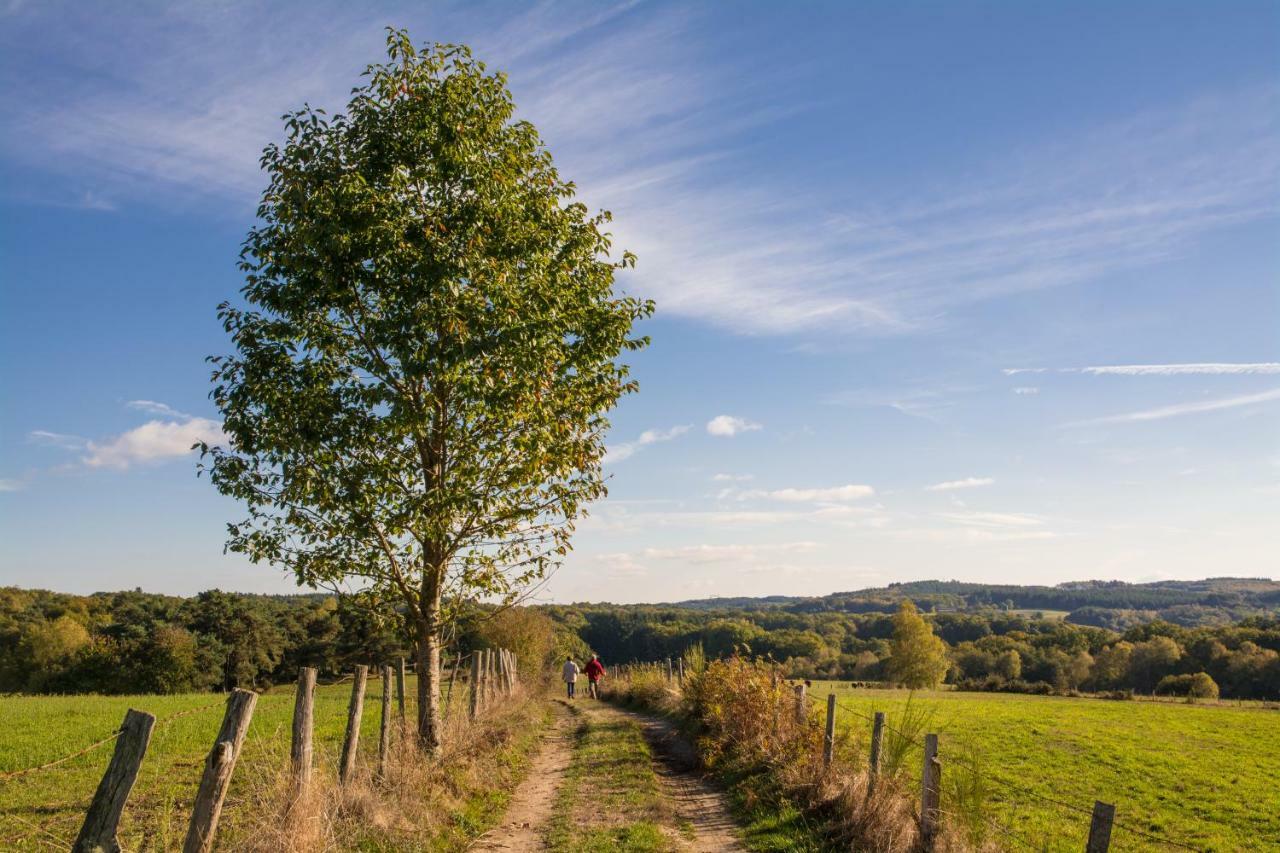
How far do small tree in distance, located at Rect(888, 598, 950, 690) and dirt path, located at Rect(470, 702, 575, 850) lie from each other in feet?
224

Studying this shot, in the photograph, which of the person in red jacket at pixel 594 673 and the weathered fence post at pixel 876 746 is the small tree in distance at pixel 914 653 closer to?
the person in red jacket at pixel 594 673

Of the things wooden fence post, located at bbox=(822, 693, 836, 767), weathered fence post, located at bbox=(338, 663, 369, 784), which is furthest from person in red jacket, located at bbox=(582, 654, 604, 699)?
weathered fence post, located at bbox=(338, 663, 369, 784)

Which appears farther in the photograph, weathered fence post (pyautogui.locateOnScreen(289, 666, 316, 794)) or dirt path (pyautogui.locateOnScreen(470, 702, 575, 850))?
dirt path (pyautogui.locateOnScreen(470, 702, 575, 850))

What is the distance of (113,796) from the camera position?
5.53m

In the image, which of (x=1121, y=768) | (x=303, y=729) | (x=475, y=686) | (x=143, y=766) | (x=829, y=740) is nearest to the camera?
(x=303, y=729)

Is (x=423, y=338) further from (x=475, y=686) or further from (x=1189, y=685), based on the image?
(x=1189, y=685)

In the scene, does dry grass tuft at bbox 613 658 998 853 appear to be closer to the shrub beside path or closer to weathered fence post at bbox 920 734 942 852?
weathered fence post at bbox 920 734 942 852

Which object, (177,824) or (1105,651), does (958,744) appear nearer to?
(177,824)

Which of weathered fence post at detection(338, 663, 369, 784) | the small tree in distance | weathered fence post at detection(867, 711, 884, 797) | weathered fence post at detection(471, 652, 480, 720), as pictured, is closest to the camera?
weathered fence post at detection(338, 663, 369, 784)

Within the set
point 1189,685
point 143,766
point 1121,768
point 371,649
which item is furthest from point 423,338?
point 1189,685

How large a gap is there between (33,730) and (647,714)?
17.0 m

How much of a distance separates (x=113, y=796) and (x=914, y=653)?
81.8 meters

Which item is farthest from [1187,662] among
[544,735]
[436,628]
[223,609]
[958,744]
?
[223,609]

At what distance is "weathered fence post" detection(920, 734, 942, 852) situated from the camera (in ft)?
28.0
